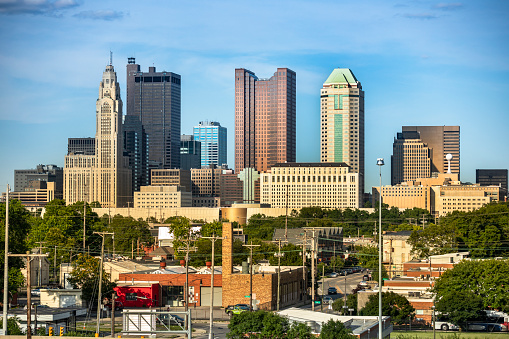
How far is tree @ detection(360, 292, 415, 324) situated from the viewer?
220ft

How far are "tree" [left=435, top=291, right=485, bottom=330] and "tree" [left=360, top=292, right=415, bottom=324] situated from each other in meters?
Answer: 2.70

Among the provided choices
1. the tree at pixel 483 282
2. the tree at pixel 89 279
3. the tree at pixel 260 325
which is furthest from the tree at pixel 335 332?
the tree at pixel 89 279

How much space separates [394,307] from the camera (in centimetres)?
6800

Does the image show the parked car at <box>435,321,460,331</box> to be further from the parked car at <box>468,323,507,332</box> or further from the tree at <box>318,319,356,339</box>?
the tree at <box>318,319,356,339</box>

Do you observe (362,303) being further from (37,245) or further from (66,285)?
(37,245)

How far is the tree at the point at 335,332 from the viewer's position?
149 ft

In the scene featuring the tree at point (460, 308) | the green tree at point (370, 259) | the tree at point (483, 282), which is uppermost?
the tree at point (483, 282)

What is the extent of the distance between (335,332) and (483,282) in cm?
3268

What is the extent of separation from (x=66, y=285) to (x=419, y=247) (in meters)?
51.6

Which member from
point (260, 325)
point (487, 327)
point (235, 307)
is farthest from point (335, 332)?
point (235, 307)

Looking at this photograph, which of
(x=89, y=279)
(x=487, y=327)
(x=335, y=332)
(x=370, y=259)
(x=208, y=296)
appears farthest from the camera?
(x=370, y=259)

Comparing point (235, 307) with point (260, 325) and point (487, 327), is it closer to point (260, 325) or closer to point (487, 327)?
point (487, 327)

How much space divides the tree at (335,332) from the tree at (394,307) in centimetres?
2135

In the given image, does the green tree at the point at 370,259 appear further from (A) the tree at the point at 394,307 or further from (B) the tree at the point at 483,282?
(A) the tree at the point at 394,307
